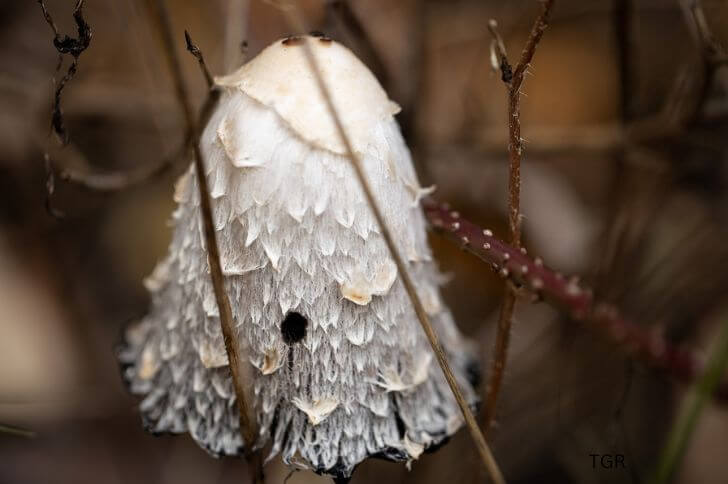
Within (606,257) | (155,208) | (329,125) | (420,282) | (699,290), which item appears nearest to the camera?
(329,125)

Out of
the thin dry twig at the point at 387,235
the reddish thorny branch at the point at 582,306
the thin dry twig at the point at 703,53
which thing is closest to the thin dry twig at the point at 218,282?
the thin dry twig at the point at 387,235

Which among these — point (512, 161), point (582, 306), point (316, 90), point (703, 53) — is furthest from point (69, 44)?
point (703, 53)

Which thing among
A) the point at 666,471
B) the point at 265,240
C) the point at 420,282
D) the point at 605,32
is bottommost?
the point at 666,471

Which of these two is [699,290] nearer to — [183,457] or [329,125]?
[329,125]

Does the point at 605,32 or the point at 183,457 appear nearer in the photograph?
the point at 183,457

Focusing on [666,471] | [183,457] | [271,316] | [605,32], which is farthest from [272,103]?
[605,32]

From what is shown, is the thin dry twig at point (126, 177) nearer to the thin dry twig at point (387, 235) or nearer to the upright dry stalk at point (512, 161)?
the thin dry twig at point (387, 235)
